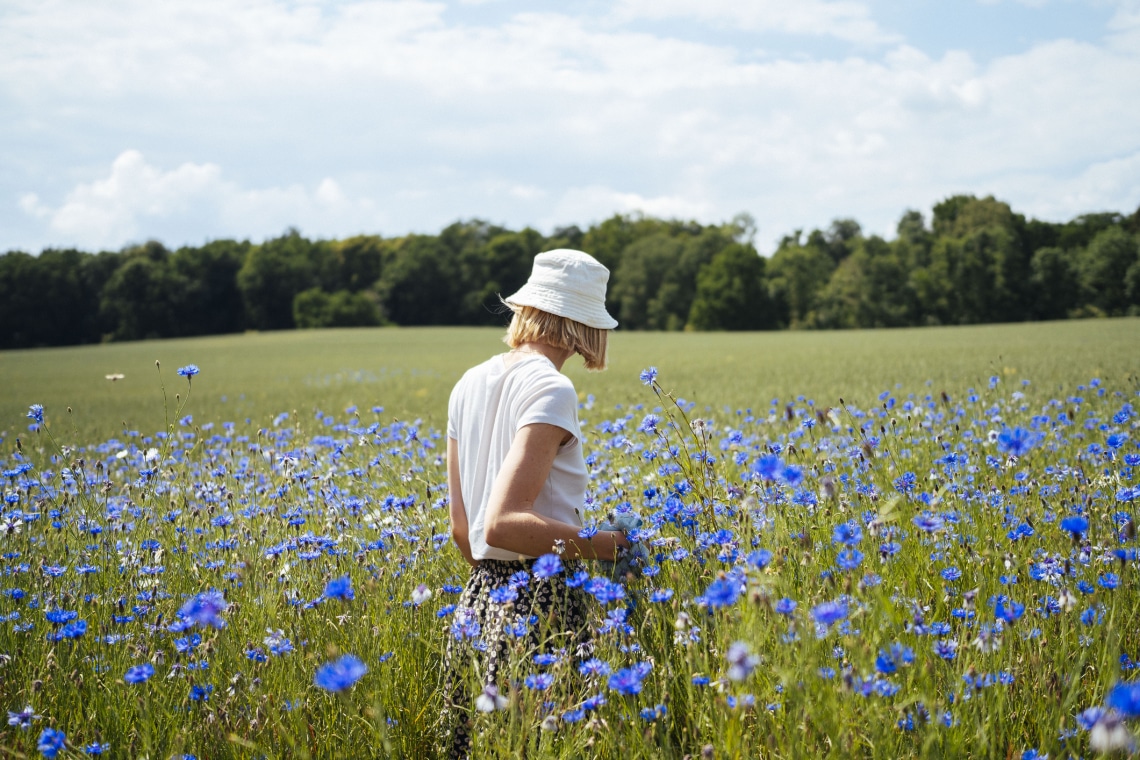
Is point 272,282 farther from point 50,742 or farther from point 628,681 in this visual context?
point 628,681

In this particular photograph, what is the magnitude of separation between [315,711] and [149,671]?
613 mm

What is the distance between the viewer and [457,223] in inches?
3273

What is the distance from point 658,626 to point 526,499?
1.87ft

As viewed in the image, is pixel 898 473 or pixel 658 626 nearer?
pixel 658 626

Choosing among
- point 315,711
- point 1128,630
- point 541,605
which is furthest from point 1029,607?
point 315,711

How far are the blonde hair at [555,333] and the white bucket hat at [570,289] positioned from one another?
4 cm

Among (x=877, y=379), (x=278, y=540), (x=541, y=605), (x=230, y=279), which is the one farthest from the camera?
(x=230, y=279)

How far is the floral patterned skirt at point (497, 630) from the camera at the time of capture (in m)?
2.07

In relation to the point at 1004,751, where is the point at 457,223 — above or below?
above

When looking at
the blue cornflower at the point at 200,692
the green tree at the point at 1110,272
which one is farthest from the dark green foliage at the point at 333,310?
the blue cornflower at the point at 200,692

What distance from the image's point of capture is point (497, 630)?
2223 millimetres

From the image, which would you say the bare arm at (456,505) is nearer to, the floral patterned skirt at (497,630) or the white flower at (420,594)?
the floral patterned skirt at (497,630)

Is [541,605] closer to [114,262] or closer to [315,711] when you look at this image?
[315,711]

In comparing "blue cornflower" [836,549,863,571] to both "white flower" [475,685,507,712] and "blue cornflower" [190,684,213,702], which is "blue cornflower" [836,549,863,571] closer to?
"white flower" [475,685,507,712]
